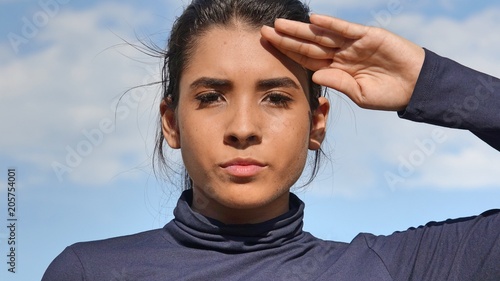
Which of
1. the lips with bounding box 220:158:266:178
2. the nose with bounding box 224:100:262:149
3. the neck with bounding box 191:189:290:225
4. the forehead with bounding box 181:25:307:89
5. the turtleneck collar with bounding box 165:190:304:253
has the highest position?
the forehead with bounding box 181:25:307:89

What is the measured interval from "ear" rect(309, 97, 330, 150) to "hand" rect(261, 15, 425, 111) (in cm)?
25

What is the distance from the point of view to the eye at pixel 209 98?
2.99 metres

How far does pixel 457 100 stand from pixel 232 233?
3.16 ft

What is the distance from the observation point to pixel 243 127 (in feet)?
9.44

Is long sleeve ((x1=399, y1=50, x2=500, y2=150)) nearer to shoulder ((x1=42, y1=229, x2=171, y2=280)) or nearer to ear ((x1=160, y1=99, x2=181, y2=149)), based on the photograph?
ear ((x1=160, y1=99, x2=181, y2=149))

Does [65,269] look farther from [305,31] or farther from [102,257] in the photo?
[305,31]

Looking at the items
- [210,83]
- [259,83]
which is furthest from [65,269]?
[259,83]

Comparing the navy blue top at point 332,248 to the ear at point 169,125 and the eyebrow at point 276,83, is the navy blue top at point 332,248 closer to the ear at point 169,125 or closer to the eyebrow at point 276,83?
the ear at point 169,125

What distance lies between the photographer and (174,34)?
3.46 meters

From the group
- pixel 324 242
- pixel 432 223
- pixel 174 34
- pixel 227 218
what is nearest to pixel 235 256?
pixel 227 218

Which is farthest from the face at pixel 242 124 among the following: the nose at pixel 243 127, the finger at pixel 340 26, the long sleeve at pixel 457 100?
the long sleeve at pixel 457 100

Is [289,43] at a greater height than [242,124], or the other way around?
[289,43]

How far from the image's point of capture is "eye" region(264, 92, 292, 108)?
9.89ft

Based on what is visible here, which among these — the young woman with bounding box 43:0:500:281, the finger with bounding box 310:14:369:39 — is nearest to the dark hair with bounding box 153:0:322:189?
→ the young woman with bounding box 43:0:500:281
